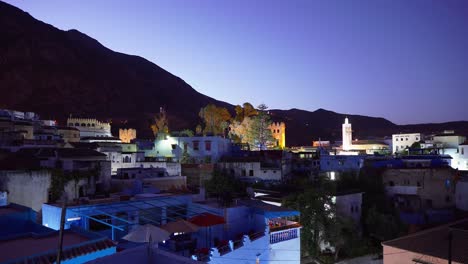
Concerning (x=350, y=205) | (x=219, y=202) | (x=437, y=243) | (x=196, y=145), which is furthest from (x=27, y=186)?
(x=350, y=205)

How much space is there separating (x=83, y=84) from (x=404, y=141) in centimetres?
7330

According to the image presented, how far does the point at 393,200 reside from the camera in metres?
32.0

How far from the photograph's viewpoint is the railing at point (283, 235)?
14944 mm

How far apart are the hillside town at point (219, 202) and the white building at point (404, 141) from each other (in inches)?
252

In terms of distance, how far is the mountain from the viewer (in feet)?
246

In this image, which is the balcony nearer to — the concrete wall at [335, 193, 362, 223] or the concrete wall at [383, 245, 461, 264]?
the concrete wall at [383, 245, 461, 264]

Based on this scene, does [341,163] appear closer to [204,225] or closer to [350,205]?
[350,205]

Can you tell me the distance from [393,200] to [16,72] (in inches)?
3130

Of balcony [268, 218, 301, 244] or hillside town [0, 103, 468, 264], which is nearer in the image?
hillside town [0, 103, 468, 264]

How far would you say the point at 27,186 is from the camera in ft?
61.1

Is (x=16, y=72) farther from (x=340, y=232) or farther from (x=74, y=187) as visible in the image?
(x=340, y=232)

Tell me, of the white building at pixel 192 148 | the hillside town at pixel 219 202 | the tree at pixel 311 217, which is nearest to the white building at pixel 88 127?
the hillside town at pixel 219 202

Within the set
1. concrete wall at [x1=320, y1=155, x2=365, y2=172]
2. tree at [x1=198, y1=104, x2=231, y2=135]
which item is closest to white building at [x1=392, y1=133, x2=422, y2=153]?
concrete wall at [x1=320, y1=155, x2=365, y2=172]

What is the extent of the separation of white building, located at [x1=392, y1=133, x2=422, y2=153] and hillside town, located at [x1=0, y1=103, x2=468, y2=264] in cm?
639
